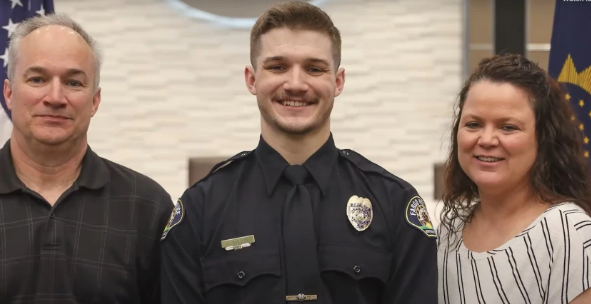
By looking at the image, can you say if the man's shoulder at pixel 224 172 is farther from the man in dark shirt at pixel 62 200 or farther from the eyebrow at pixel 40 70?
the eyebrow at pixel 40 70

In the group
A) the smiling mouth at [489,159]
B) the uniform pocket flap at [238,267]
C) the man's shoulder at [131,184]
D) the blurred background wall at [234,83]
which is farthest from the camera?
the blurred background wall at [234,83]

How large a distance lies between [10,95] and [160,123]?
3713mm

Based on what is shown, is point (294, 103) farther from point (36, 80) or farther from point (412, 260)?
point (36, 80)

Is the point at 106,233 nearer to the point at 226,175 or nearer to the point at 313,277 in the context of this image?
the point at 226,175

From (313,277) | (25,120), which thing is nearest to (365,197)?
(313,277)

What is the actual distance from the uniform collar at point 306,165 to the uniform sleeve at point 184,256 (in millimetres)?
192

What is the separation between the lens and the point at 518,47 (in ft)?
18.5

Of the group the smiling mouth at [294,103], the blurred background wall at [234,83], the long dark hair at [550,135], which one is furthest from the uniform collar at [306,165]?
the blurred background wall at [234,83]

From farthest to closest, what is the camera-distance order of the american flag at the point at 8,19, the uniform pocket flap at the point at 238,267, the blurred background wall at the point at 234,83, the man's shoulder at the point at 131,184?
the blurred background wall at the point at 234,83 < the american flag at the point at 8,19 < the man's shoulder at the point at 131,184 < the uniform pocket flap at the point at 238,267

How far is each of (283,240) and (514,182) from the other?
0.69 m

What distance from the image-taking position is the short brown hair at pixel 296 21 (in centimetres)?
195

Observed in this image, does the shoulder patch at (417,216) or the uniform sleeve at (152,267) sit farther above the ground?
the shoulder patch at (417,216)

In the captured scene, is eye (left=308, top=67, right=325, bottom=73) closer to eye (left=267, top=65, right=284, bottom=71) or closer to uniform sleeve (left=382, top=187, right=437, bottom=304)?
eye (left=267, top=65, right=284, bottom=71)

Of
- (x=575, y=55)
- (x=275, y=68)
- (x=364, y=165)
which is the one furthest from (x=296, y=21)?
(x=575, y=55)
